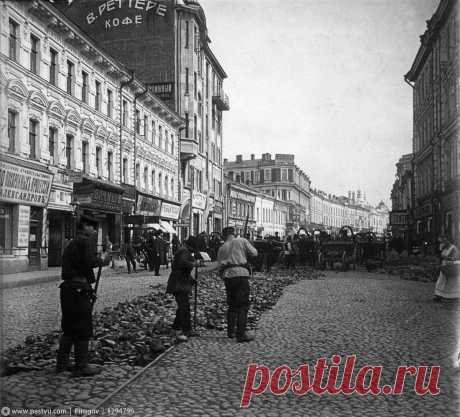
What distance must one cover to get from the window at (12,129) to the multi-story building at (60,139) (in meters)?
0.04

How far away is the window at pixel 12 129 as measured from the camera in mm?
18984

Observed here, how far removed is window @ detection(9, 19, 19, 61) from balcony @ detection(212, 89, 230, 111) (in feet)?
114

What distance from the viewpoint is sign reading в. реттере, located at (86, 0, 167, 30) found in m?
40.7

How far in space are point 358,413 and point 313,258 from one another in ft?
73.1

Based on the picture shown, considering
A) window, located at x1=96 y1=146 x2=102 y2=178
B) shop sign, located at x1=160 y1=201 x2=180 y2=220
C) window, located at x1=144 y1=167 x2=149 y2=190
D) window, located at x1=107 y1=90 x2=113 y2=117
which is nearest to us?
window, located at x1=96 y1=146 x2=102 y2=178

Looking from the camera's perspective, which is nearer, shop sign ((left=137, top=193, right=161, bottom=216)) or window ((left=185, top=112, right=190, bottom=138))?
shop sign ((left=137, top=193, right=161, bottom=216))

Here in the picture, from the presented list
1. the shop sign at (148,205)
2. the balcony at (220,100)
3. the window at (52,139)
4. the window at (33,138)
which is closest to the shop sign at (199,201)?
the shop sign at (148,205)

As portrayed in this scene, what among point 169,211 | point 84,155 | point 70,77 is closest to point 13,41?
point 70,77

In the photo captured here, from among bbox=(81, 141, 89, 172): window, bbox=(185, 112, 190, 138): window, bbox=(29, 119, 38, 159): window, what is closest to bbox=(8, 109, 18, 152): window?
bbox=(29, 119, 38, 159): window

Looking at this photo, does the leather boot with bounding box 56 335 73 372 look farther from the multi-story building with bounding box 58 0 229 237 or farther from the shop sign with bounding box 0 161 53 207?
the multi-story building with bounding box 58 0 229 237

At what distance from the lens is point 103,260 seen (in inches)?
233

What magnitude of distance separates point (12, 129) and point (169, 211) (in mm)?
21609

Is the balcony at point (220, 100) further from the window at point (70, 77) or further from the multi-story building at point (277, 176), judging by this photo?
the multi-story building at point (277, 176)

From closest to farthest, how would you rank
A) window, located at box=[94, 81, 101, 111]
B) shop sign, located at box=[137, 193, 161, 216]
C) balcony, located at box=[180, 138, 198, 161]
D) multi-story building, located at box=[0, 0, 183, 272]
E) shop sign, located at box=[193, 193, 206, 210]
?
1. multi-story building, located at box=[0, 0, 183, 272]
2. window, located at box=[94, 81, 101, 111]
3. shop sign, located at box=[137, 193, 161, 216]
4. balcony, located at box=[180, 138, 198, 161]
5. shop sign, located at box=[193, 193, 206, 210]
